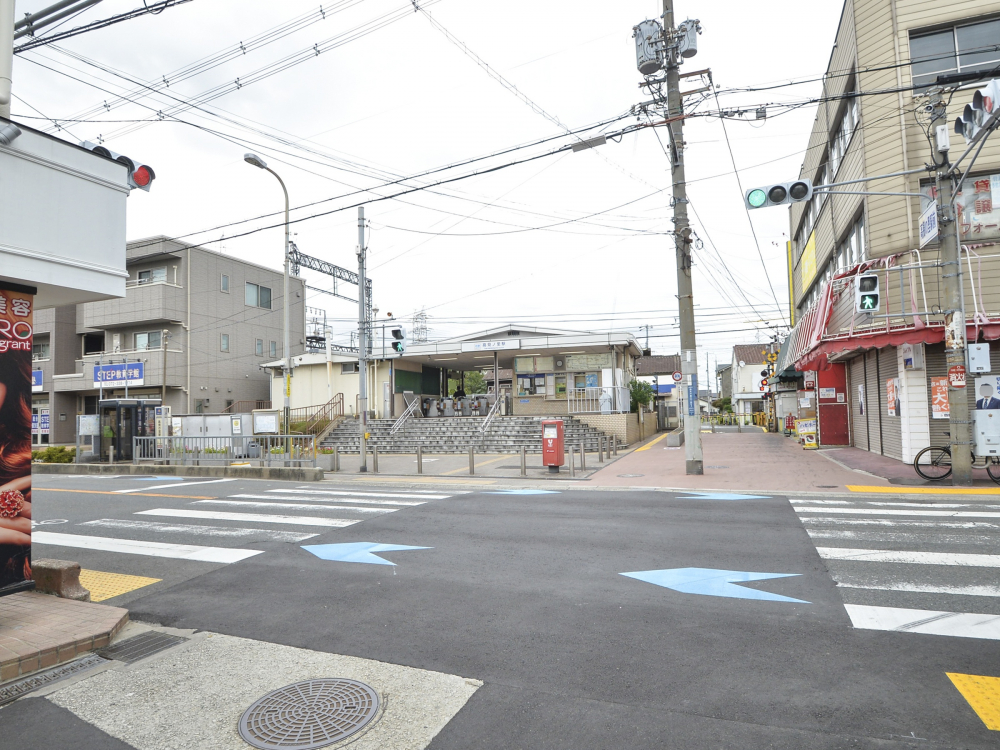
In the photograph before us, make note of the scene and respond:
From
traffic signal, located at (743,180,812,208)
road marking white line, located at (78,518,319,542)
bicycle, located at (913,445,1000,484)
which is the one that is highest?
traffic signal, located at (743,180,812,208)

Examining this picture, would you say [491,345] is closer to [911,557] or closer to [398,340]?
[398,340]

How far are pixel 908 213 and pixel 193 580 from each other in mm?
18312

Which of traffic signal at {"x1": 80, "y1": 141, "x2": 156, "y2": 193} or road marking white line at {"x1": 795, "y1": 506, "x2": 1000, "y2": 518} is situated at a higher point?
traffic signal at {"x1": 80, "y1": 141, "x2": 156, "y2": 193}

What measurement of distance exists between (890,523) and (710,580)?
4.38 metres

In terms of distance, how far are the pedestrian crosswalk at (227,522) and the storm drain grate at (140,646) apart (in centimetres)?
243

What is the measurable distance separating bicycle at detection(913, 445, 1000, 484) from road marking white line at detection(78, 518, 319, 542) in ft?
41.3

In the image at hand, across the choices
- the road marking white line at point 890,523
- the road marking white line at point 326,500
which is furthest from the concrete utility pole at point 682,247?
the road marking white line at point 326,500

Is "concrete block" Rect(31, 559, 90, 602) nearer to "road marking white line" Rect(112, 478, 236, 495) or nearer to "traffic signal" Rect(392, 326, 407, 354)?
"road marking white line" Rect(112, 478, 236, 495)

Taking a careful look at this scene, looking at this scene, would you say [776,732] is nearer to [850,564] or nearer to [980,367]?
[850,564]

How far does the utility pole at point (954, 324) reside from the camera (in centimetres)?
1223

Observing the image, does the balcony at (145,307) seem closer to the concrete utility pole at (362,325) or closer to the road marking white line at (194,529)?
the concrete utility pole at (362,325)

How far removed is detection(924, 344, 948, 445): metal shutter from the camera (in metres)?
15.1

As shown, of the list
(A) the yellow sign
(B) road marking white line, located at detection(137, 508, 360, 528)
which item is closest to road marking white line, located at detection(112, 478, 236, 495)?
(B) road marking white line, located at detection(137, 508, 360, 528)

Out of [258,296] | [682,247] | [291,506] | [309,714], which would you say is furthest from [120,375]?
[309,714]
